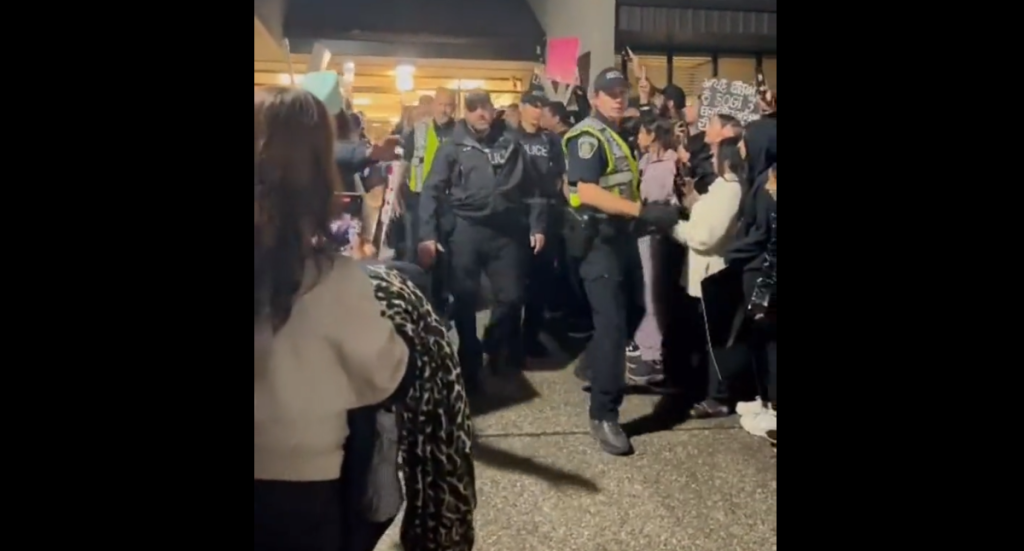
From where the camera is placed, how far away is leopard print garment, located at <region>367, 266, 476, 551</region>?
1340 mm

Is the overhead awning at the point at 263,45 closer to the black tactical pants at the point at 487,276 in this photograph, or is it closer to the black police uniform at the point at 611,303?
the black tactical pants at the point at 487,276

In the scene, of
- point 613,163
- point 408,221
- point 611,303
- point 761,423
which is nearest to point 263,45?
point 408,221

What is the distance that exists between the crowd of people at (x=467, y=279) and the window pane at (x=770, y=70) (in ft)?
0.06

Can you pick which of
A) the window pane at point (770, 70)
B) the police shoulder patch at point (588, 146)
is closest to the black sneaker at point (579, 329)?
the police shoulder patch at point (588, 146)

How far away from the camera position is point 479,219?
4.51ft

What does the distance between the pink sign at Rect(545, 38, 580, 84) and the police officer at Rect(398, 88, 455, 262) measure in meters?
0.16

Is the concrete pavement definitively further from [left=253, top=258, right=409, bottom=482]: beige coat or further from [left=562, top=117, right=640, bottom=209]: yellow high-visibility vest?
[left=562, top=117, right=640, bottom=209]: yellow high-visibility vest

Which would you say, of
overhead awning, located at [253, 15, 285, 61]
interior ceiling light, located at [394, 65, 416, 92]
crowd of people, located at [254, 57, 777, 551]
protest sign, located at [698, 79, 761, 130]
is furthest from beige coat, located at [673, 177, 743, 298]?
overhead awning, located at [253, 15, 285, 61]

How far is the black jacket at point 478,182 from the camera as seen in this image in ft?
4.46

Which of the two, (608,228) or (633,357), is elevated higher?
(608,228)

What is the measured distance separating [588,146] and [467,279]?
0.28 meters

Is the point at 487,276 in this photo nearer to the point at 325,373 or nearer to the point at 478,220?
the point at 478,220
